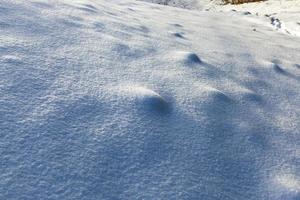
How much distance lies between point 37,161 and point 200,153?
76 centimetres

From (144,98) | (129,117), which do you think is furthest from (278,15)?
(129,117)

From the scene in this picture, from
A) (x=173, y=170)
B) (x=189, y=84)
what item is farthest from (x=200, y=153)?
(x=189, y=84)

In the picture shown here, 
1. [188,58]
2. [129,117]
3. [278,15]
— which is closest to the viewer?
[129,117]

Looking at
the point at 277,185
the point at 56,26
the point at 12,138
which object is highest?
the point at 56,26

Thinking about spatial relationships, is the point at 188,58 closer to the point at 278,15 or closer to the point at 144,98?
the point at 144,98

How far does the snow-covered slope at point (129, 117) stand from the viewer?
1.60 m

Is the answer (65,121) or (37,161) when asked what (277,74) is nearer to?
(65,121)

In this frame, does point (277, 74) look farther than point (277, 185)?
Yes

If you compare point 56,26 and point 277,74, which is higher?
point 56,26

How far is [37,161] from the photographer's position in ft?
5.16

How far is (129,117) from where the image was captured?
1.96 metres

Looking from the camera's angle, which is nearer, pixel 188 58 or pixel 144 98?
pixel 144 98

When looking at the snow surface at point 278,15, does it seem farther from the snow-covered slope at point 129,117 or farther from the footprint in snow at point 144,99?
the footprint in snow at point 144,99

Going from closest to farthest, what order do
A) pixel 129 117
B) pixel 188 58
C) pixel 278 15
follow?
pixel 129 117
pixel 188 58
pixel 278 15
